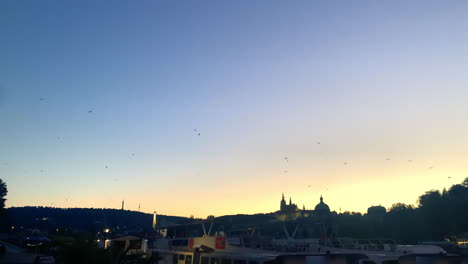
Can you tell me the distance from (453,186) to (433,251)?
A: 115207 mm

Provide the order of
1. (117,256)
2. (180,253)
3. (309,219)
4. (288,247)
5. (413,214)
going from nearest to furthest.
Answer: (117,256) < (288,247) < (180,253) < (413,214) < (309,219)

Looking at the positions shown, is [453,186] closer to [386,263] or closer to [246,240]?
[246,240]

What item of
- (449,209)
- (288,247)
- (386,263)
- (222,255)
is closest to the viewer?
(386,263)

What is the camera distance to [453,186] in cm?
13050

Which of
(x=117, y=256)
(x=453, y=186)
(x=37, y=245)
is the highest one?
(x=453, y=186)

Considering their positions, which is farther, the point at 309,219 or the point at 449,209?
the point at 309,219

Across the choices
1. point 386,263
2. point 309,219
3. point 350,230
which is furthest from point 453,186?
point 386,263

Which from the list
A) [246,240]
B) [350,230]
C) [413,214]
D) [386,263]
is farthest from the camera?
[350,230]

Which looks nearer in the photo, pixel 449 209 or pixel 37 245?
pixel 37 245

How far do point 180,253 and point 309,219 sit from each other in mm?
155986

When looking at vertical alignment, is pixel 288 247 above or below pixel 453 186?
below

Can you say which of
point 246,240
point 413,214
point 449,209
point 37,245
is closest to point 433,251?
point 246,240

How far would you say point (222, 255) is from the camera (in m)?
34.4

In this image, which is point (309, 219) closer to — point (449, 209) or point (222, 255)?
point (449, 209)
